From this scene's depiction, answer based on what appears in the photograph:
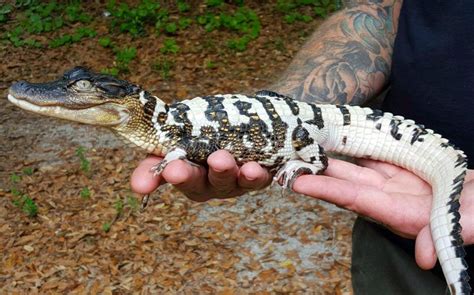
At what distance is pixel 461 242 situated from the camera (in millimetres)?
1911

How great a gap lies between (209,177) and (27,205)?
9.37ft

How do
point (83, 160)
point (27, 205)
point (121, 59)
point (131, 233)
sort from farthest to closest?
point (121, 59) < point (83, 160) < point (27, 205) < point (131, 233)

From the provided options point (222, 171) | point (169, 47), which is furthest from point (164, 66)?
point (222, 171)

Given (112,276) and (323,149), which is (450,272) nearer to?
(323,149)

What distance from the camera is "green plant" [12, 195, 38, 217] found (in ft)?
15.3

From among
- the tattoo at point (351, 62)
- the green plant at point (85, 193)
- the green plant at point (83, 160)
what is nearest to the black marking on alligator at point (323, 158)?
the tattoo at point (351, 62)

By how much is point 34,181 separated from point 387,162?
10.8 feet

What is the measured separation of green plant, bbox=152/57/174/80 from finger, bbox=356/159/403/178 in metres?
4.09

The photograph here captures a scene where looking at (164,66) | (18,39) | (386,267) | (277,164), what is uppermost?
(277,164)

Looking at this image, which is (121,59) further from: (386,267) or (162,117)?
(386,267)

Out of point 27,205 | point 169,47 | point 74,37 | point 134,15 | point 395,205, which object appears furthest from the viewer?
point 134,15

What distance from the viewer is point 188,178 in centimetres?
219

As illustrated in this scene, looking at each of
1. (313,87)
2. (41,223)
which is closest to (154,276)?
(41,223)

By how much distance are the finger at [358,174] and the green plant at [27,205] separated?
114 inches
